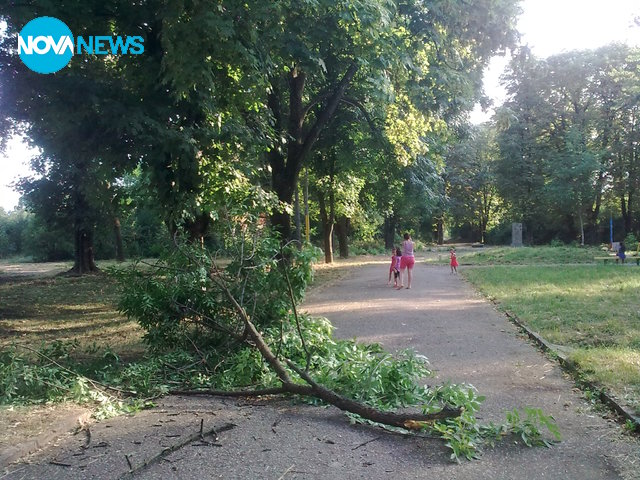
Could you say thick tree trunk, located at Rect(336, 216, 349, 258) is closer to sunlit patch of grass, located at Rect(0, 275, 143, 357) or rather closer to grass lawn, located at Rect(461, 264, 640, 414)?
grass lawn, located at Rect(461, 264, 640, 414)

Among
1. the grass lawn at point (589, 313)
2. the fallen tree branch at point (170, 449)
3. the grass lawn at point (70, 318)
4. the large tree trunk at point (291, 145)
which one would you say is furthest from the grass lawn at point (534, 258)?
the fallen tree branch at point (170, 449)

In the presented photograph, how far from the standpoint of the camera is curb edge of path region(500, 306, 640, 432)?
5138 millimetres

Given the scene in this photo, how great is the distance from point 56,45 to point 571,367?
381 inches

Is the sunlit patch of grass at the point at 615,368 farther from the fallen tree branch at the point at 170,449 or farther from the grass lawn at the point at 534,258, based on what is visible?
the grass lawn at the point at 534,258

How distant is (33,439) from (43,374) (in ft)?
5.67

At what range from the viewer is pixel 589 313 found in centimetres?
1068

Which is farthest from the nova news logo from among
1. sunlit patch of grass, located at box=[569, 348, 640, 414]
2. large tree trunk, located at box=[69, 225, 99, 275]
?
large tree trunk, located at box=[69, 225, 99, 275]

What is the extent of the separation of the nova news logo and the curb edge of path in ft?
28.2

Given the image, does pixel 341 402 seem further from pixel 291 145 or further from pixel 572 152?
pixel 572 152

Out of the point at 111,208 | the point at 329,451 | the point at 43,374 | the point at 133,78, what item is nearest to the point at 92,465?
the point at 329,451

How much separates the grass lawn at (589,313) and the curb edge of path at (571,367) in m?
0.09

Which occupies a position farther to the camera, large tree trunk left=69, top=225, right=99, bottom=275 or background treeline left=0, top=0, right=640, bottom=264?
large tree trunk left=69, top=225, right=99, bottom=275

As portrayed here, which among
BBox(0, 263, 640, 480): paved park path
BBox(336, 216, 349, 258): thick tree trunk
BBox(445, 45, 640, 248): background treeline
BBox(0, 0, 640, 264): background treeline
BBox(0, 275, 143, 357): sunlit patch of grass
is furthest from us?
BBox(445, 45, 640, 248): background treeline

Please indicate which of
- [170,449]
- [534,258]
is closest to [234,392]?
[170,449]
